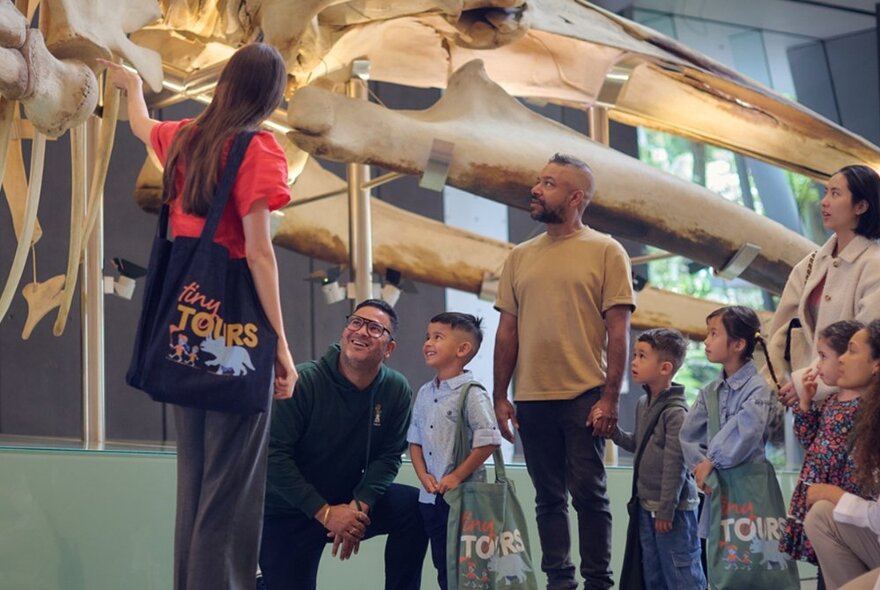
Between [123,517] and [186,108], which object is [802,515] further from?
[186,108]

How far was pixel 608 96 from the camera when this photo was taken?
559 cm

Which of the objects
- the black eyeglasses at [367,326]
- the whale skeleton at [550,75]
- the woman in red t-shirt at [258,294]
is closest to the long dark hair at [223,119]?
the woman in red t-shirt at [258,294]

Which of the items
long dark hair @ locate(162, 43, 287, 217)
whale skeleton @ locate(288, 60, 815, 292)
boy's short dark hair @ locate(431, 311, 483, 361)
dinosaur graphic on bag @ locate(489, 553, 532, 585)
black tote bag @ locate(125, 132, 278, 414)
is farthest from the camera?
whale skeleton @ locate(288, 60, 815, 292)

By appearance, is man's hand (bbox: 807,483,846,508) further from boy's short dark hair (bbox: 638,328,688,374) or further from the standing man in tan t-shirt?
boy's short dark hair (bbox: 638,328,688,374)

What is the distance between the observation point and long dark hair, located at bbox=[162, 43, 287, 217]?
283cm

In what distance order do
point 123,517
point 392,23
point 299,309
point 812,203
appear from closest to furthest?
point 123,517
point 392,23
point 299,309
point 812,203

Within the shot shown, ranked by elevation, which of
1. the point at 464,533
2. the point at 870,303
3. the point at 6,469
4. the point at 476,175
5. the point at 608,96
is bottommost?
the point at 464,533

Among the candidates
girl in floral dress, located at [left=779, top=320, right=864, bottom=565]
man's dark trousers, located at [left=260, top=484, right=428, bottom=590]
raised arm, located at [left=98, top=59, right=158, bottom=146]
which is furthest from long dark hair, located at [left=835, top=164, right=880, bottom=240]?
raised arm, located at [left=98, top=59, right=158, bottom=146]

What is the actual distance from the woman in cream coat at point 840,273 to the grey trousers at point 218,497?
161 cm

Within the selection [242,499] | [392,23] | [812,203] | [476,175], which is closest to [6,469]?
[242,499]

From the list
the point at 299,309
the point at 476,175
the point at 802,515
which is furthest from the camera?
the point at 299,309

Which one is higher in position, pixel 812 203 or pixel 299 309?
pixel 812 203

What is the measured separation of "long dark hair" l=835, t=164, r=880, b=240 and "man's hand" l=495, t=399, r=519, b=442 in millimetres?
1136

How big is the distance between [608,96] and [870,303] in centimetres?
231
